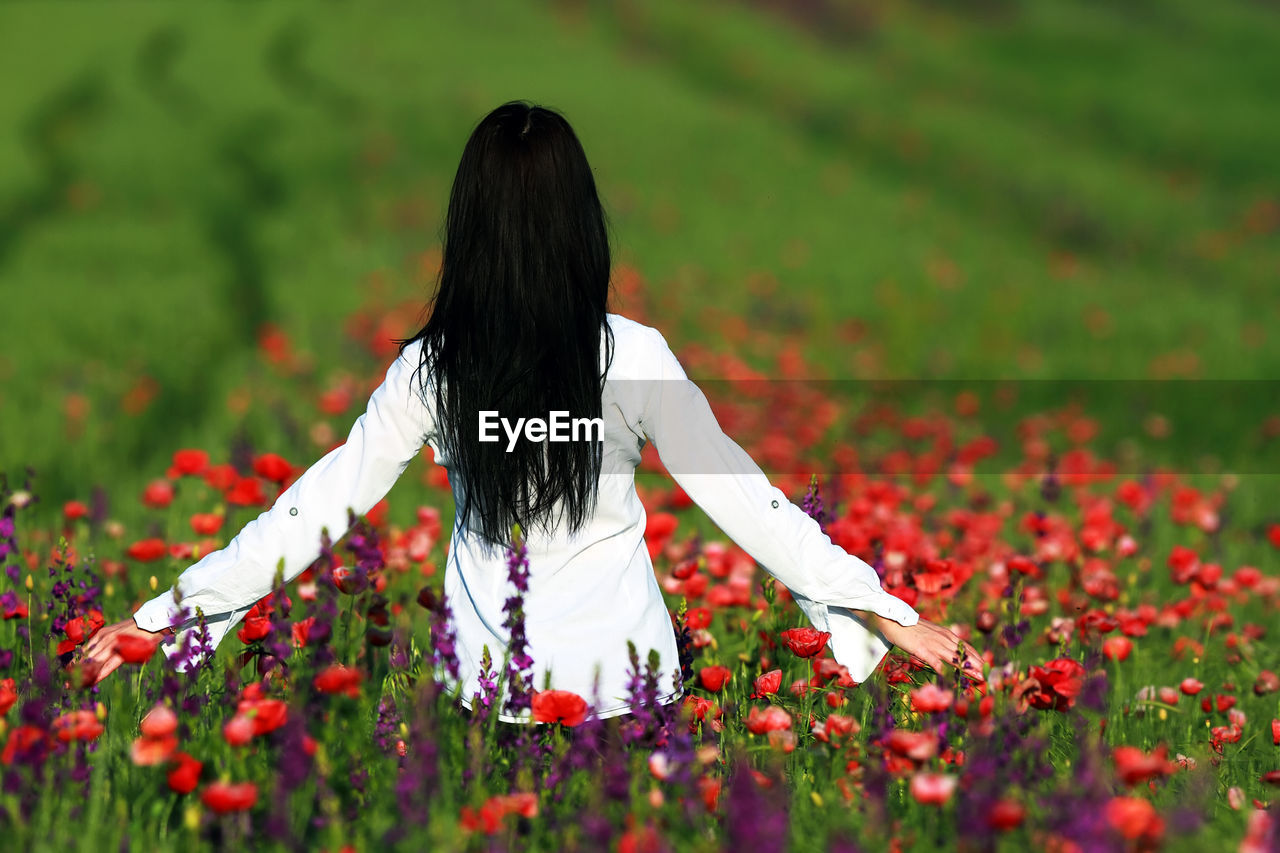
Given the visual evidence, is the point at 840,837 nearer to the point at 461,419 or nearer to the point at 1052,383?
the point at 461,419

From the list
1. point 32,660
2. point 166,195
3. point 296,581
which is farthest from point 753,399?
point 166,195

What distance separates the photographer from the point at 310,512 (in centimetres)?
219

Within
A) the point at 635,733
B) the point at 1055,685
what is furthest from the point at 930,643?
the point at 635,733

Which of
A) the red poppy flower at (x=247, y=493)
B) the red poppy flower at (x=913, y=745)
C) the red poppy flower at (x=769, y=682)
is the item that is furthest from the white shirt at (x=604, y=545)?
the red poppy flower at (x=247, y=493)

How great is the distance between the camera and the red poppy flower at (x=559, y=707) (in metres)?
1.95

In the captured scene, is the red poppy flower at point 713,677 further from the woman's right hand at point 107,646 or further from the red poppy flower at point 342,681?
the woman's right hand at point 107,646

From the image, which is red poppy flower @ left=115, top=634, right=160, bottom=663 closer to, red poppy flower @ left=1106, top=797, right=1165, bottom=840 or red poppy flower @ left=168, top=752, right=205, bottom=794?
red poppy flower @ left=168, top=752, right=205, bottom=794

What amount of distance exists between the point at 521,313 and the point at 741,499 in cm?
53

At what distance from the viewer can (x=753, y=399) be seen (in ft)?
25.1

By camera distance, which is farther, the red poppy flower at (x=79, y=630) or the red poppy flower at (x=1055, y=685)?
the red poppy flower at (x=79, y=630)

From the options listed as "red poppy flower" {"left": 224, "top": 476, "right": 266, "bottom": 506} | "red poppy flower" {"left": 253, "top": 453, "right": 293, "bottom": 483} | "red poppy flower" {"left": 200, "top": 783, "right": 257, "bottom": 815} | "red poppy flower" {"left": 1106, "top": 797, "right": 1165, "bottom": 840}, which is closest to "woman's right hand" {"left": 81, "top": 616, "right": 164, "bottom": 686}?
"red poppy flower" {"left": 200, "top": 783, "right": 257, "bottom": 815}

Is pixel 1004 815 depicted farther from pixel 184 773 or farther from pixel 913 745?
pixel 184 773

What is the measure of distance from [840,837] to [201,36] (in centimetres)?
2183

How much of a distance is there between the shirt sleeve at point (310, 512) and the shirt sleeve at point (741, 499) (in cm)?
46
